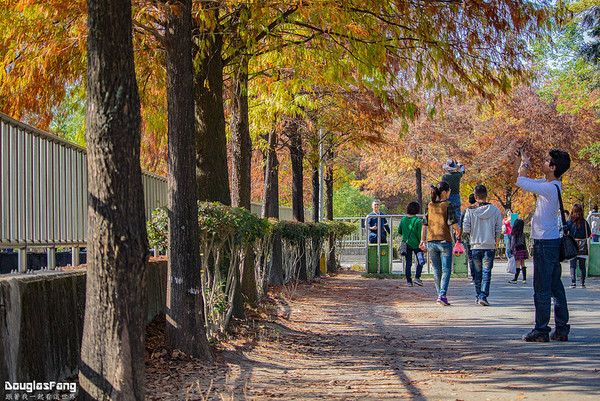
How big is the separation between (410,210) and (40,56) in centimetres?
982

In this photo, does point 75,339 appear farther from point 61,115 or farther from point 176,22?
point 61,115

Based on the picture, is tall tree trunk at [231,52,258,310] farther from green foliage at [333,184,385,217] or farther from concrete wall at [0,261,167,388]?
green foliage at [333,184,385,217]

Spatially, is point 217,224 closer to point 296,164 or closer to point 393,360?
point 393,360

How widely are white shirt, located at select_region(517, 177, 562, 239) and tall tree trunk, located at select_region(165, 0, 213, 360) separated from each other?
3607mm

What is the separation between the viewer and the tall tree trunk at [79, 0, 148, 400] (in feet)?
14.0

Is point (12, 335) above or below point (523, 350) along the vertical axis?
above

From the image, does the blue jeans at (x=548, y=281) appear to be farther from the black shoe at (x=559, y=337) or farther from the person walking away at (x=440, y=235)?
the person walking away at (x=440, y=235)

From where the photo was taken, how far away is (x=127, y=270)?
4.27m

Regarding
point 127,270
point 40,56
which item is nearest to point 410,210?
point 40,56

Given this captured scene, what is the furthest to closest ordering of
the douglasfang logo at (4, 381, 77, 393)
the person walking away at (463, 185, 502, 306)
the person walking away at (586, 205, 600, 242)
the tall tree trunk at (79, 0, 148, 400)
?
the person walking away at (586, 205, 600, 242)
the person walking away at (463, 185, 502, 306)
the douglasfang logo at (4, 381, 77, 393)
the tall tree trunk at (79, 0, 148, 400)

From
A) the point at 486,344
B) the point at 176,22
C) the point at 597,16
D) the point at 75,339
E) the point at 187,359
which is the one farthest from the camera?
the point at 597,16

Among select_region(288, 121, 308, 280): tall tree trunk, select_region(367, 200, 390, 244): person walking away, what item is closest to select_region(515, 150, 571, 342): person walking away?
select_region(367, 200, 390, 244): person walking away

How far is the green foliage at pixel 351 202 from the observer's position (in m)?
54.1

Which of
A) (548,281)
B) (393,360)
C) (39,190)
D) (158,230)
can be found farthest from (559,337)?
(39,190)
